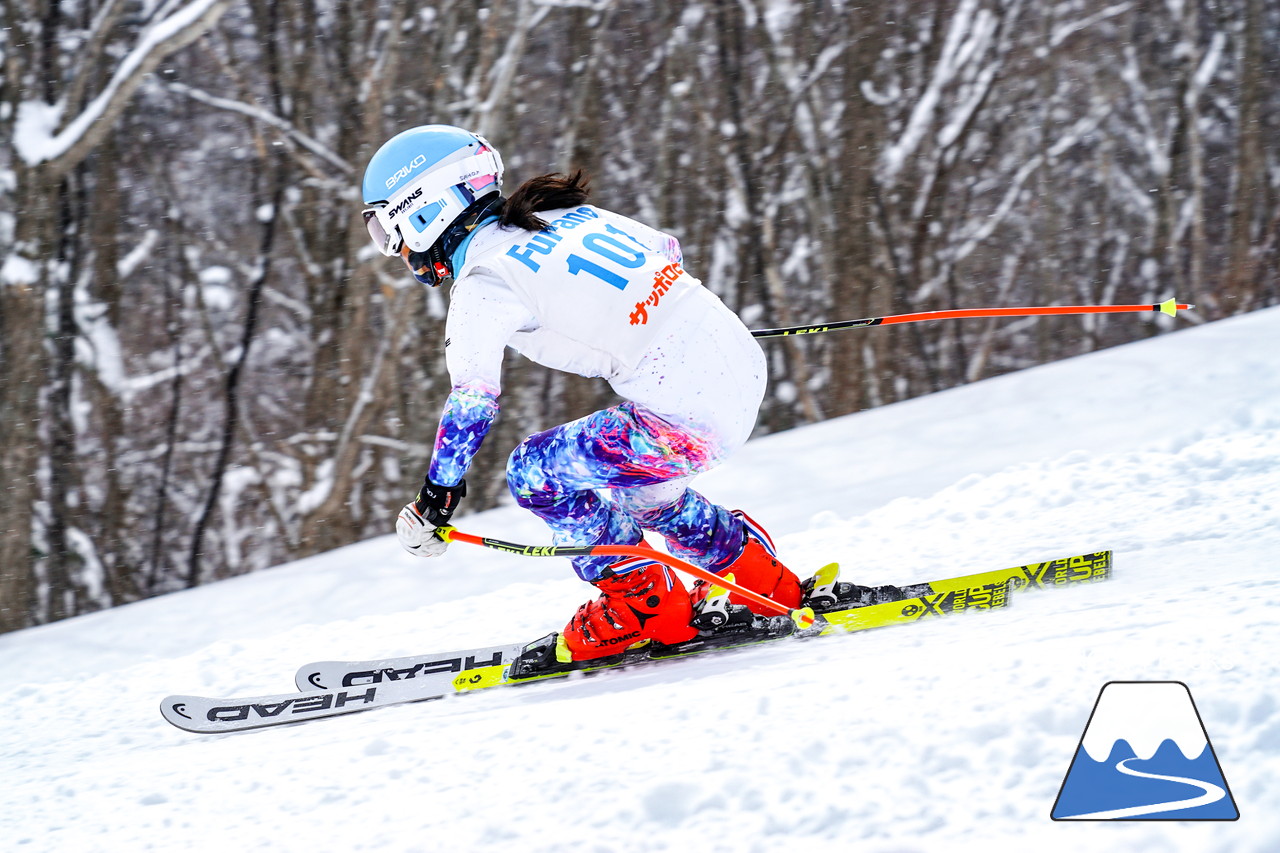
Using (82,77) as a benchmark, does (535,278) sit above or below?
below

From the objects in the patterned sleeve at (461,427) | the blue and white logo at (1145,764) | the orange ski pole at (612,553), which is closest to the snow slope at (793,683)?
the blue and white logo at (1145,764)

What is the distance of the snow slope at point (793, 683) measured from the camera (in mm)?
1718

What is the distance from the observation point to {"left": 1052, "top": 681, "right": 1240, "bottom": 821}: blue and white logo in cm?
155

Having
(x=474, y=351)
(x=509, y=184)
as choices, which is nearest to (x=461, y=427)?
(x=474, y=351)

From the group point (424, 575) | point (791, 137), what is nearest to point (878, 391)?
point (791, 137)

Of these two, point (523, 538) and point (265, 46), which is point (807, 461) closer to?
point (523, 538)

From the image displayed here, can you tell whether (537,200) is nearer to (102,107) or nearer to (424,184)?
(424,184)

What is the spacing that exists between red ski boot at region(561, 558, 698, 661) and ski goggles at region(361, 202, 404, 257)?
1.05 meters

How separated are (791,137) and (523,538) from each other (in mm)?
3153

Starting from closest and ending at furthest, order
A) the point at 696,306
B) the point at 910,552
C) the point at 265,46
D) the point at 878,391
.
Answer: the point at 696,306, the point at 910,552, the point at 265,46, the point at 878,391

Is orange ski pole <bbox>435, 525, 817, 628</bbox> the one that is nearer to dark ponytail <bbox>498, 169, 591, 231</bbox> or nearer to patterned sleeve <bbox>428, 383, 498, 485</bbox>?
patterned sleeve <bbox>428, 383, 498, 485</bbox>

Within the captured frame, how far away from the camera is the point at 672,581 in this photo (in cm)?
286

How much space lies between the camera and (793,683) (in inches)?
89.4

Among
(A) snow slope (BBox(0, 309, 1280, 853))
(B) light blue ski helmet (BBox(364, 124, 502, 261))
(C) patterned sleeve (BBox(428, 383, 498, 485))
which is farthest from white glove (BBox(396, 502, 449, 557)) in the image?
(B) light blue ski helmet (BBox(364, 124, 502, 261))
